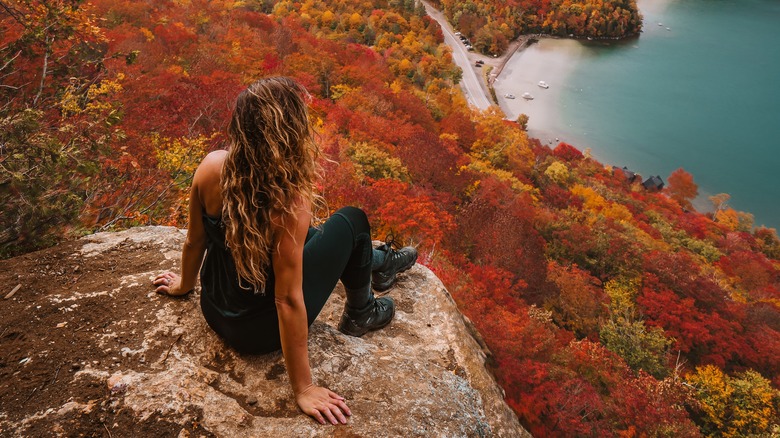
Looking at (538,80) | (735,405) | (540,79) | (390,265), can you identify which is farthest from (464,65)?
(390,265)

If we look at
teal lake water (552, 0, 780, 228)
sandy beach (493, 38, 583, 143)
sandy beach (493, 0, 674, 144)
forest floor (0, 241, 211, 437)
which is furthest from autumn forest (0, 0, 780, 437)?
sandy beach (493, 38, 583, 143)

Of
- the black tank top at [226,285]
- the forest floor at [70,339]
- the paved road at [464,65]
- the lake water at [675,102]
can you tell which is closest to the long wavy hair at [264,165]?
the black tank top at [226,285]

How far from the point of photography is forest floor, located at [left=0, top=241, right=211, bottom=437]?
2.21 meters

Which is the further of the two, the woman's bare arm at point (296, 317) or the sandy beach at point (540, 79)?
the sandy beach at point (540, 79)

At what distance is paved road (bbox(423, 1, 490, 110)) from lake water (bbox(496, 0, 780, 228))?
2462mm

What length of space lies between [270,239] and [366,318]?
5.29 ft

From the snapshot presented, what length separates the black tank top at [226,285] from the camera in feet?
7.63

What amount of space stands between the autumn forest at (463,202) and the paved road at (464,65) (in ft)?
18.0

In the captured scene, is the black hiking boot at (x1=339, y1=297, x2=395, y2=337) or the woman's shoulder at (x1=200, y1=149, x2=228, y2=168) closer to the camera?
the woman's shoulder at (x1=200, y1=149, x2=228, y2=168)

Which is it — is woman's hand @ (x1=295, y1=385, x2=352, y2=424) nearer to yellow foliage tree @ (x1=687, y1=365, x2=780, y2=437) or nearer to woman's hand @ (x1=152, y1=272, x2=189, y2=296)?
woman's hand @ (x1=152, y1=272, x2=189, y2=296)

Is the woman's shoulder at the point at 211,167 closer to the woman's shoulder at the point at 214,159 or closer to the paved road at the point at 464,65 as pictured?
the woman's shoulder at the point at 214,159

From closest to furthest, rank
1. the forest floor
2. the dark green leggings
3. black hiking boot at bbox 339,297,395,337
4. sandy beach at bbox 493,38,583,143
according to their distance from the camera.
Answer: the forest floor
the dark green leggings
black hiking boot at bbox 339,297,395,337
sandy beach at bbox 493,38,583,143

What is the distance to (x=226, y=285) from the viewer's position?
243cm

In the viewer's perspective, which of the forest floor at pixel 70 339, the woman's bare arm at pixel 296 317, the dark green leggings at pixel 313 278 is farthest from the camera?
the dark green leggings at pixel 313 278
